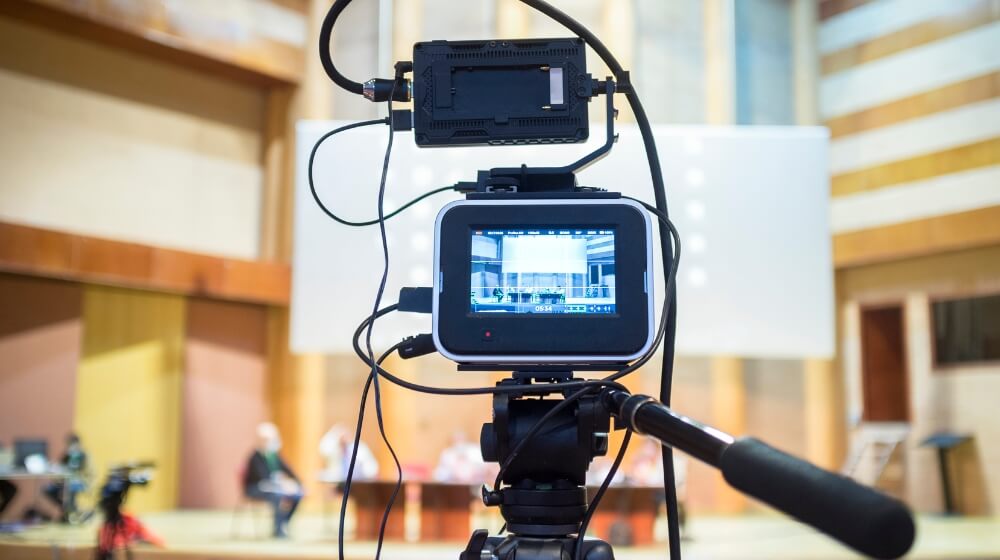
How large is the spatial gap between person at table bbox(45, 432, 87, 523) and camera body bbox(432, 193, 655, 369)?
24.6 feet

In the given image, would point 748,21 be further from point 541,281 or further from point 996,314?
point 541,281

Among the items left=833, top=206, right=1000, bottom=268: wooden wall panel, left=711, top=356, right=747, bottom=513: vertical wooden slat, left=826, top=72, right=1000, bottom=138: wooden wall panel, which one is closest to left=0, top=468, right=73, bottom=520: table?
left=711, top=356, right=747, bottom=513: vertical wooden slat

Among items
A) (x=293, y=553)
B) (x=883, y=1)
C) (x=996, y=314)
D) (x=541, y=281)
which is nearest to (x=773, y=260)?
(x=996, y=314)

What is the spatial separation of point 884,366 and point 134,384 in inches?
326

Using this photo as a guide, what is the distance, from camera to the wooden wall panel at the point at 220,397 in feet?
32.8

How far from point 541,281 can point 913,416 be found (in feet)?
33.0

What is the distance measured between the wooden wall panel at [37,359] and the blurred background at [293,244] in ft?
0.07

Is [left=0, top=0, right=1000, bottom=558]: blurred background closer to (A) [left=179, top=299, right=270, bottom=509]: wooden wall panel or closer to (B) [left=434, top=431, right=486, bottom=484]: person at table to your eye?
(A) [left=179, top=299, right=270, bottom=509]: wooden wall panel

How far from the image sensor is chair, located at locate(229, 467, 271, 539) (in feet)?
25.9

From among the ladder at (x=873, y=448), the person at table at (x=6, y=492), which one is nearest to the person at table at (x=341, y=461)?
the person at table at (x=6, y=492)

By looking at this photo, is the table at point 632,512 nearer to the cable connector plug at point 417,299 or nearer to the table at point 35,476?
the table at point 35,476

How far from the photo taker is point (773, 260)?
7312mm

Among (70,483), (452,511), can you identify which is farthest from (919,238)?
(70,483)

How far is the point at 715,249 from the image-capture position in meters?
7.36
